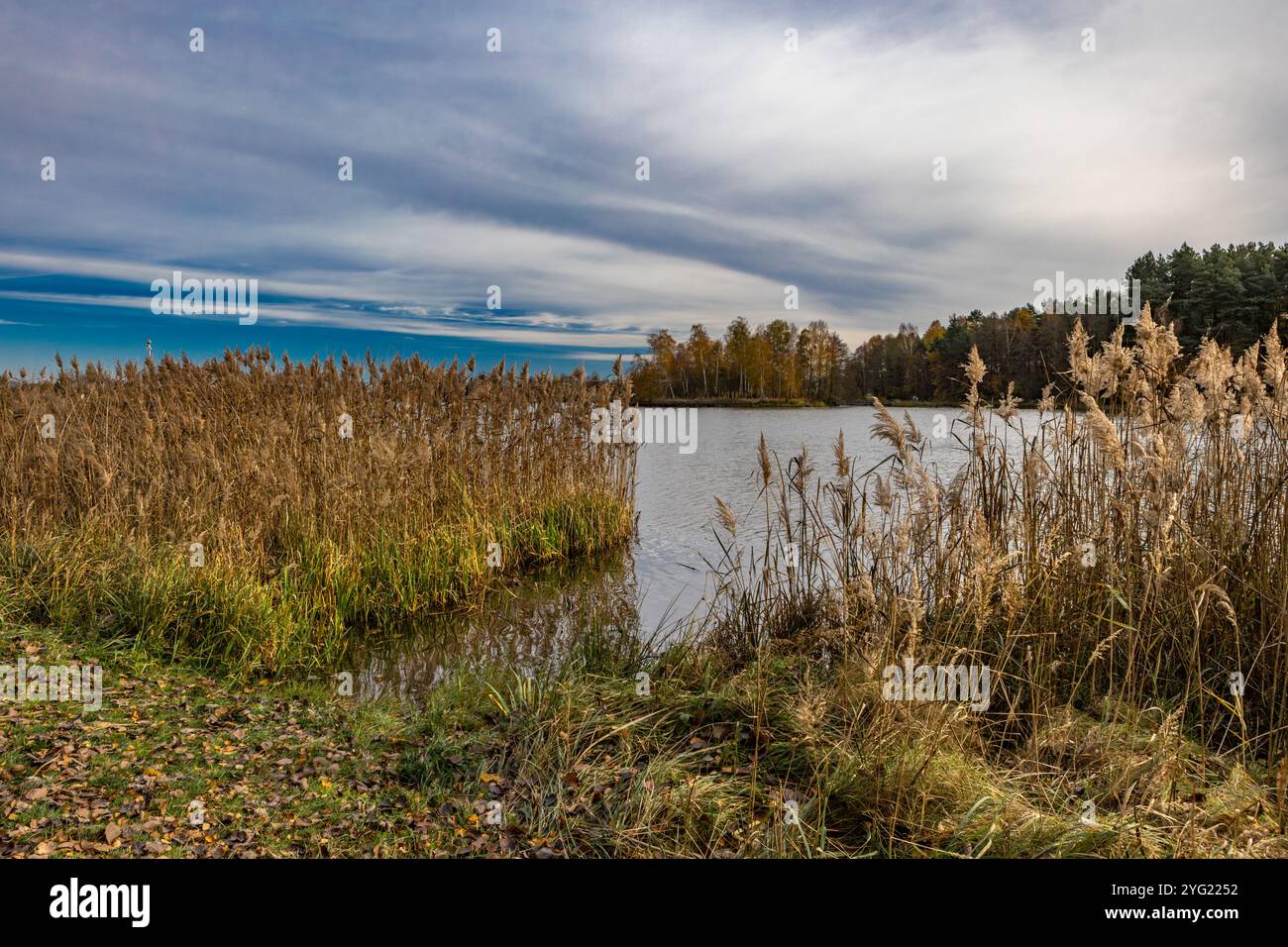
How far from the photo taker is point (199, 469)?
7758 mm

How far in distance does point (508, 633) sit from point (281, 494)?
2669 millimetres

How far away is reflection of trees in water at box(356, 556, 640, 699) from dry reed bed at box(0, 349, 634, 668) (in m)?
0.44

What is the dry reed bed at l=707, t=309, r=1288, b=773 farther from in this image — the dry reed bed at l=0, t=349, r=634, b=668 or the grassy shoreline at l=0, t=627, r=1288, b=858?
the dry reed bed at l=0, t=349, r=634, b=668

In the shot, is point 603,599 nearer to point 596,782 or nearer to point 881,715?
point 596,782

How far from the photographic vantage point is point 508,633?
7.86 m

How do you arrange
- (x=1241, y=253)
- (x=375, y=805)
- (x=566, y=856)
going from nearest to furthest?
(x=566, y=856) → (x=375, y=805) → (x=1241, y=253)

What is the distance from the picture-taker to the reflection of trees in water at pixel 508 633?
6.34 metres

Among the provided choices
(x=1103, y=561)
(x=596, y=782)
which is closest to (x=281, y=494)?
(x=596, y=782)

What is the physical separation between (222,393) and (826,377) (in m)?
61.1

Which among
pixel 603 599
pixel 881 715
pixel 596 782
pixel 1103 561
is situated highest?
pixel 1103 561

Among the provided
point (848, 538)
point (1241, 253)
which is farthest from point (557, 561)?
point (1241, 253)

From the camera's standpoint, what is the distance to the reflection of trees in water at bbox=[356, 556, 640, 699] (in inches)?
250

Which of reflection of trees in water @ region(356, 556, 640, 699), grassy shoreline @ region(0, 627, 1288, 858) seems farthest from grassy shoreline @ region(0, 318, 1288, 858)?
reflection of trees in water @ region(356, 556, 640, 699)
